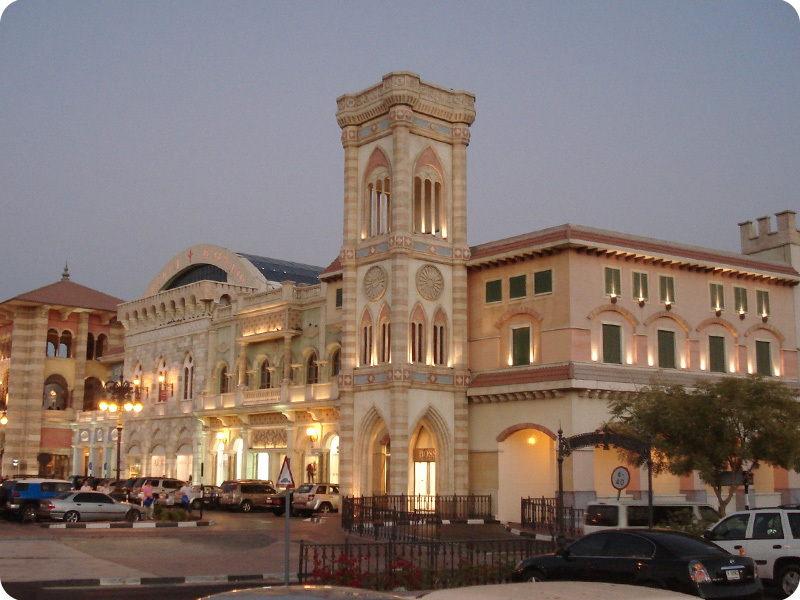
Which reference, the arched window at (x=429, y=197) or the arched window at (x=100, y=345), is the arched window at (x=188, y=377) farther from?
the arched window at (x=429, y=197)

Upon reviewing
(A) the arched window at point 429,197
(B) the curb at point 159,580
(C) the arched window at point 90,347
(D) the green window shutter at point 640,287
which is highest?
(A) the arched window at point 429,197

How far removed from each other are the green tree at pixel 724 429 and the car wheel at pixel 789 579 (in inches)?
349

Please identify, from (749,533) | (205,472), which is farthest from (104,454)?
(749,533)

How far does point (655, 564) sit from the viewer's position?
1366cm

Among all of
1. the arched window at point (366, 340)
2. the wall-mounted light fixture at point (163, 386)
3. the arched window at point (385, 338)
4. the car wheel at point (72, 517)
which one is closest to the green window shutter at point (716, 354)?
the arched window at point (385, 338)

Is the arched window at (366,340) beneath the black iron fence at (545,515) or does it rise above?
above

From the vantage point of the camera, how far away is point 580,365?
33812 millimetres

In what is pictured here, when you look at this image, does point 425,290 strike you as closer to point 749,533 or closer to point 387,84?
point 387,84

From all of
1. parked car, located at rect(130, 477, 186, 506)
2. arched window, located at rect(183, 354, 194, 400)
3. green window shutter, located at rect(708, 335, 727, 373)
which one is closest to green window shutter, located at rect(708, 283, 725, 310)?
green window shutter, located at rect(708, 335, 727, 373)

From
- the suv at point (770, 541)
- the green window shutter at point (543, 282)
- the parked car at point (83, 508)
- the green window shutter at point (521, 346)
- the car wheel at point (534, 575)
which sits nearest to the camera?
the car wheel at point (534, 575)

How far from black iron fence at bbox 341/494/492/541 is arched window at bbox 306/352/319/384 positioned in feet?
39.3

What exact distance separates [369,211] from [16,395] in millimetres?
38923

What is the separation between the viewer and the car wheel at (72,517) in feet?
103

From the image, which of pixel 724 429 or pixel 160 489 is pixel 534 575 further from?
pixel 160 489
